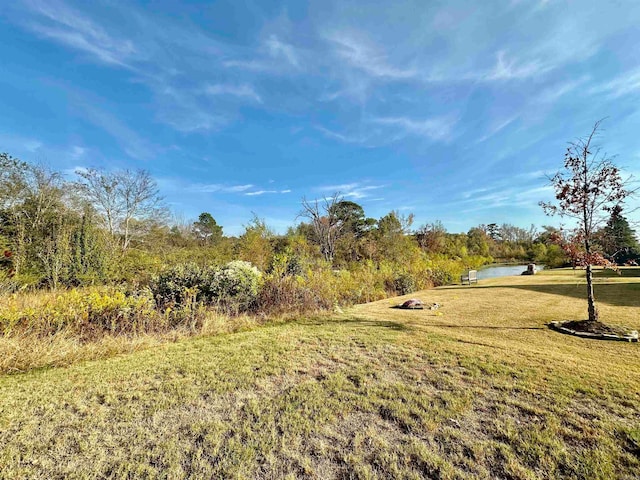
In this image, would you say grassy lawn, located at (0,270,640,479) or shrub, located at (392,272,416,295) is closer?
grassy lawn, located at (0,270,640,479)

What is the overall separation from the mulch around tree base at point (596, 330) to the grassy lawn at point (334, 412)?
0.26m

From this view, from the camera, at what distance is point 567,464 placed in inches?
69.1

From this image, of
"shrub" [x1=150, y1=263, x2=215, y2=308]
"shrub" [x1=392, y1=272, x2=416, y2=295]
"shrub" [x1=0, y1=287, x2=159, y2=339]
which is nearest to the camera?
"shrub" [x1=0, y1=287, x2=159, y2=339]

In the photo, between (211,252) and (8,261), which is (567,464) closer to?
(211,252)

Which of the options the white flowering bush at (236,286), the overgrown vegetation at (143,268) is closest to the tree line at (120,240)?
the overgrown vegetation at (143,268)

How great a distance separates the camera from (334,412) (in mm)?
2430

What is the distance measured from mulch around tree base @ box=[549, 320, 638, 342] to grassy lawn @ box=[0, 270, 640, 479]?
0.26 meters

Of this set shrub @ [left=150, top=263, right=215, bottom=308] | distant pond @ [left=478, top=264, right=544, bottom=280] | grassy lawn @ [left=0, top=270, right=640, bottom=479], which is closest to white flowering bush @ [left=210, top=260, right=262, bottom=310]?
shrub @ [left=150, top=263, right=215, bottom=308]

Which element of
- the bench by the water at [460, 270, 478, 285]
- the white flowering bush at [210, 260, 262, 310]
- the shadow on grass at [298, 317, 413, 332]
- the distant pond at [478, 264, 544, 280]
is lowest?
the distant pond at [478, 264, 544, 280]

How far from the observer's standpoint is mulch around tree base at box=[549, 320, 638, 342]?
4.36 m

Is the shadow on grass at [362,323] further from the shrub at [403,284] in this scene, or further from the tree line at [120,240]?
the shrub at [403,284]

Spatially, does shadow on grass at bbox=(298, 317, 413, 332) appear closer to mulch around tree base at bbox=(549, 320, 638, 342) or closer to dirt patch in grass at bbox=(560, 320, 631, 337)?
mulch around tree base at bbox=(549, 320, 638, 342)

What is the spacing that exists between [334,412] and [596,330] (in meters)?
5.10

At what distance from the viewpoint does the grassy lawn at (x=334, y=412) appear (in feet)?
5.95
